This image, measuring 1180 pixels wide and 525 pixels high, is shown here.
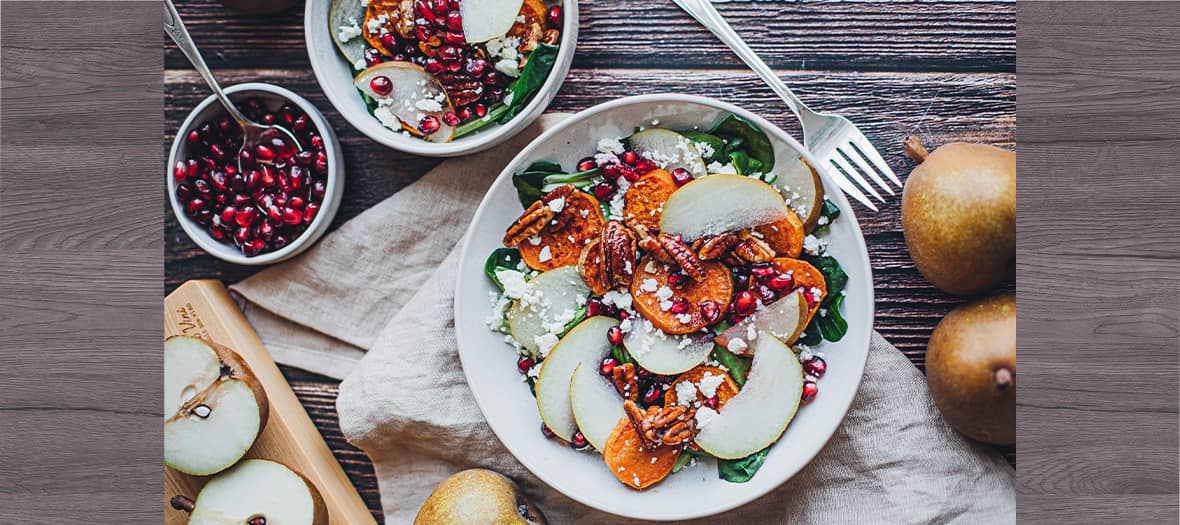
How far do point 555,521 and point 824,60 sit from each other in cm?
85

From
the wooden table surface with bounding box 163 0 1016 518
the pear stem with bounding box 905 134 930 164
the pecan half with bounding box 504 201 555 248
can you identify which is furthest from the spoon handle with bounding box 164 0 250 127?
the pear stem with bounding box 905 134 930 164

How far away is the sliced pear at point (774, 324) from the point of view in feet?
4.11

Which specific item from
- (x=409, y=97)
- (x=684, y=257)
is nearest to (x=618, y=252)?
(x=684, y=257)

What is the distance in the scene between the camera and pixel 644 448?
1.28m

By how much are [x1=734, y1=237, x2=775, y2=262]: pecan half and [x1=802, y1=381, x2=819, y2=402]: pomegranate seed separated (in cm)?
19

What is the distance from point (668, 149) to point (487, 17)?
0.33 m

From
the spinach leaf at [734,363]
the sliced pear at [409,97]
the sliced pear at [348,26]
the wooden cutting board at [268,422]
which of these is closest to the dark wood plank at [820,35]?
the sliced pear at [409,97]

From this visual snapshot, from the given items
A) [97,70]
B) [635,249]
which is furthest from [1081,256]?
[97,70]

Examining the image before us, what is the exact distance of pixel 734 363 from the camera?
1.29 m

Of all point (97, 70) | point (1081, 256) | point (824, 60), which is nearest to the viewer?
point (1081, 256)

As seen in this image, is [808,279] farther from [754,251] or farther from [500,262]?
[500,262]

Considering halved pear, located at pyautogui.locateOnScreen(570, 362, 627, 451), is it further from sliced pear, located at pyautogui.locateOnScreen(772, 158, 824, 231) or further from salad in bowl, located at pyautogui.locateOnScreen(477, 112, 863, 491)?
sliced pear, located at pyautogui.locateOnScreen(772, 158, 824, 231)

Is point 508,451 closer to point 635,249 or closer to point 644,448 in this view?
point 644,448

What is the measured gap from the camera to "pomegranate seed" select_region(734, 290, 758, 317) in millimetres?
1266
